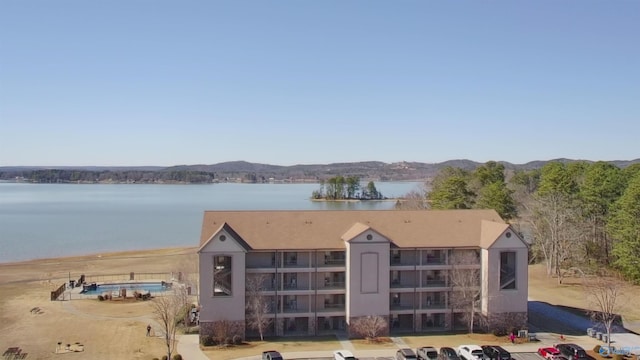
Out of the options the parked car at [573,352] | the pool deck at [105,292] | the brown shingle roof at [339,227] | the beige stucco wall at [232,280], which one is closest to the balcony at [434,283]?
the brown shingle roof at [339,227]

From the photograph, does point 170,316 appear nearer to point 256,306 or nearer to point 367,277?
point 256,306

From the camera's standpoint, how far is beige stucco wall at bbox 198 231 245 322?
128 ft

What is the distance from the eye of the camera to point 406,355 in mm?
34625

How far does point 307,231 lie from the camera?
42.4 metres

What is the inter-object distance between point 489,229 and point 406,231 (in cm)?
647

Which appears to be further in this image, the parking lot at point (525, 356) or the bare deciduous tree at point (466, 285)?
the bare deciduous tree at point (466, 285)

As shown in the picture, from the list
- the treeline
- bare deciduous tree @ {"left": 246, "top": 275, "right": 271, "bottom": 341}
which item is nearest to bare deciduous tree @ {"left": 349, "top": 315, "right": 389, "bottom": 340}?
bare deciduous tree @ {"left": 246, "top": 275, "right": 271, "bottom": 341}

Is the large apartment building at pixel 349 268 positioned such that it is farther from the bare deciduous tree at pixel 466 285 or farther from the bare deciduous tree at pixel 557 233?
the bare deciduous tree at pixel 557 233

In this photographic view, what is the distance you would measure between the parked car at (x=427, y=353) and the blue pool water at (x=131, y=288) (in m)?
32.2

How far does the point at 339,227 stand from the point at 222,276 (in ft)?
31.7

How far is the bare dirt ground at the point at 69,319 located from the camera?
3827cm

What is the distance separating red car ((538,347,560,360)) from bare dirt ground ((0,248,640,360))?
3.90 meters

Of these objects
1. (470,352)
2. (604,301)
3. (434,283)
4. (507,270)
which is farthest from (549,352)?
(604,301)

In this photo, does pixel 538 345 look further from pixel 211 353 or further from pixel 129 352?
pixel 129 352
